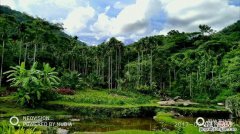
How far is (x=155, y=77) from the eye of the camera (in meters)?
65.2

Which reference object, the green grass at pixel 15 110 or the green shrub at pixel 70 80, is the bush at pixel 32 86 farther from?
the green shrub at pixel 70 80

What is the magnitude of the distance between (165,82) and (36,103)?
3687 centimetres

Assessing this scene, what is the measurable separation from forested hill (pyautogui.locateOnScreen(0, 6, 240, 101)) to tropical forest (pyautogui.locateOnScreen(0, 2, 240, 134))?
18 centimetres

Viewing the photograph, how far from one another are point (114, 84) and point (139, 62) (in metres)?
9.04

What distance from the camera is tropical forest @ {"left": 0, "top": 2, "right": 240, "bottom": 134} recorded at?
3041 cm

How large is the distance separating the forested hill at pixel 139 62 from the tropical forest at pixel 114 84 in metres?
0.18

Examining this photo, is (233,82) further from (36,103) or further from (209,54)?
(36,103)

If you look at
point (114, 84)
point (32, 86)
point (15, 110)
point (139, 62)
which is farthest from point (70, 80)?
point (114, 84)

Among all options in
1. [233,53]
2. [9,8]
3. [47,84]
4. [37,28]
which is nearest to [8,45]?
[37,28]

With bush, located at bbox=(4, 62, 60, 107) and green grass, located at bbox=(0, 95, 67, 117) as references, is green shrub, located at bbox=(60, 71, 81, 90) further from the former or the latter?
green grass, located at bbox=(0, 95, 67, 117)

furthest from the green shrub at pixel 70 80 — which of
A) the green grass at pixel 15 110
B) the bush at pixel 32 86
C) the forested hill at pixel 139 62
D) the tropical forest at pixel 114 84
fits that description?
the green grass at pixel 15 110

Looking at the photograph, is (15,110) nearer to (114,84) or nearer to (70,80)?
(70,80)

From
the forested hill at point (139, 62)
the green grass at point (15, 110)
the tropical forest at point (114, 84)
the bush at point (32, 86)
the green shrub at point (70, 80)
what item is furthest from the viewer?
the forested hill at point (139, 62)

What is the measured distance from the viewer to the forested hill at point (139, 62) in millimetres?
55688
